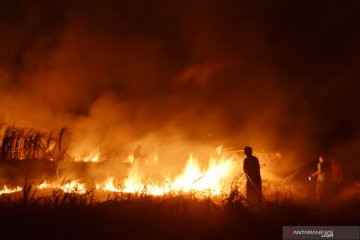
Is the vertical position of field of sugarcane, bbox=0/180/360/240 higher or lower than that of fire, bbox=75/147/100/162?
lower

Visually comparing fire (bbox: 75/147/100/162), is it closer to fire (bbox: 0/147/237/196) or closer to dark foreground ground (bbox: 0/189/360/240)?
fire (bbox: 0/147/237/196)

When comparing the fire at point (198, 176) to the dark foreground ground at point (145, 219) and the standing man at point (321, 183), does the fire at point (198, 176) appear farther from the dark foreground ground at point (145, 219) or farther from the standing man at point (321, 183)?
the dark foreground ground at point (145, 219)

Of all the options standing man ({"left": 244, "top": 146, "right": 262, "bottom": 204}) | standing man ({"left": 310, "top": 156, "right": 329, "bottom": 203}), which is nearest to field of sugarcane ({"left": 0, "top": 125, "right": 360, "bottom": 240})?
standing man ({"left": 244, "top": 146, "right": 262, "bottom": 204})

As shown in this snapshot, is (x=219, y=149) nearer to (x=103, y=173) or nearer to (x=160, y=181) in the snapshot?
(x=160, y=181)

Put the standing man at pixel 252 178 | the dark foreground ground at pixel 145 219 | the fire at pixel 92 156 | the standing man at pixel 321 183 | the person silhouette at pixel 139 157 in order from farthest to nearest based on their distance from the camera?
the fire at pixel 92 156 < the person silhouette at pixel 139 157 < the standing man at pixel 321 183 < the standing man at pixel 252 178 < the dark foreground ground at pixel 145 219

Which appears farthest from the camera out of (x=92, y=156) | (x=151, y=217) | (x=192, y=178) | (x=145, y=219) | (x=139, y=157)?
(x=92, y=156)

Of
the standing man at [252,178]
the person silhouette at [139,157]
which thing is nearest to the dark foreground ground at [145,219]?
the standing man at [252,178]

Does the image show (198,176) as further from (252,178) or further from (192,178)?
(252,178)

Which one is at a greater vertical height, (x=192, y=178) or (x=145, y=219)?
(x=192, y=178)

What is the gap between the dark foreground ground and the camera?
587cm

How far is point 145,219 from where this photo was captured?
263 inches

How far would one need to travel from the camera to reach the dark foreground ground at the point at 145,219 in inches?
231

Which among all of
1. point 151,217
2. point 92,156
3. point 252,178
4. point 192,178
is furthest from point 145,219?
point 92,156

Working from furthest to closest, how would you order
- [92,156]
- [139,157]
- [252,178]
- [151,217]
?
[92,156], [139,157], [252,178], [151,217]
